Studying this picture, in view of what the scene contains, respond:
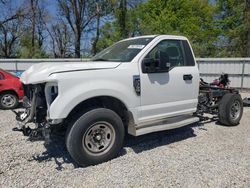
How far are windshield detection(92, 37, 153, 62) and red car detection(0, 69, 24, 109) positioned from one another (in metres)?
4.41

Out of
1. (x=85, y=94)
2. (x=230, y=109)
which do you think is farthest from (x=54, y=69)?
(x=230, y=109)

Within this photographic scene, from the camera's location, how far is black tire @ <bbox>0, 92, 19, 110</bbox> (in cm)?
815

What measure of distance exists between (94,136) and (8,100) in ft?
17.8

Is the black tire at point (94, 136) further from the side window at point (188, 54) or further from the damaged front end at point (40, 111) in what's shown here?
the side window at point (188, 54)

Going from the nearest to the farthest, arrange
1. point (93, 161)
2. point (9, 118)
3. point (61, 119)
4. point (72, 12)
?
point (61, 119), point (93, 161), point (9, 118), point (72, 12)

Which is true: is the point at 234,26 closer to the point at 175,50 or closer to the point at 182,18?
the point at 182,18

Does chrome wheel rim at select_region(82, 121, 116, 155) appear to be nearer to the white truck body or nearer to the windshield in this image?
the white truck body

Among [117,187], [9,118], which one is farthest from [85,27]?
[117,187]

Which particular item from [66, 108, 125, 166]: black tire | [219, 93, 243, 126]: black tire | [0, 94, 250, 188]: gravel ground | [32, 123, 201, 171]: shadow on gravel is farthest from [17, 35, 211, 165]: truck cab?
[219, 93, 243, 126]: black tire

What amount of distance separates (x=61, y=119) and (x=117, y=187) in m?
1.23

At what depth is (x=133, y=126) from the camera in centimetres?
431

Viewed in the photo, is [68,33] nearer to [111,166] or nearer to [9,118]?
[9,118]

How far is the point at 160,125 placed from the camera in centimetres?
454

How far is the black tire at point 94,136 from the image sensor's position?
3.71 m
